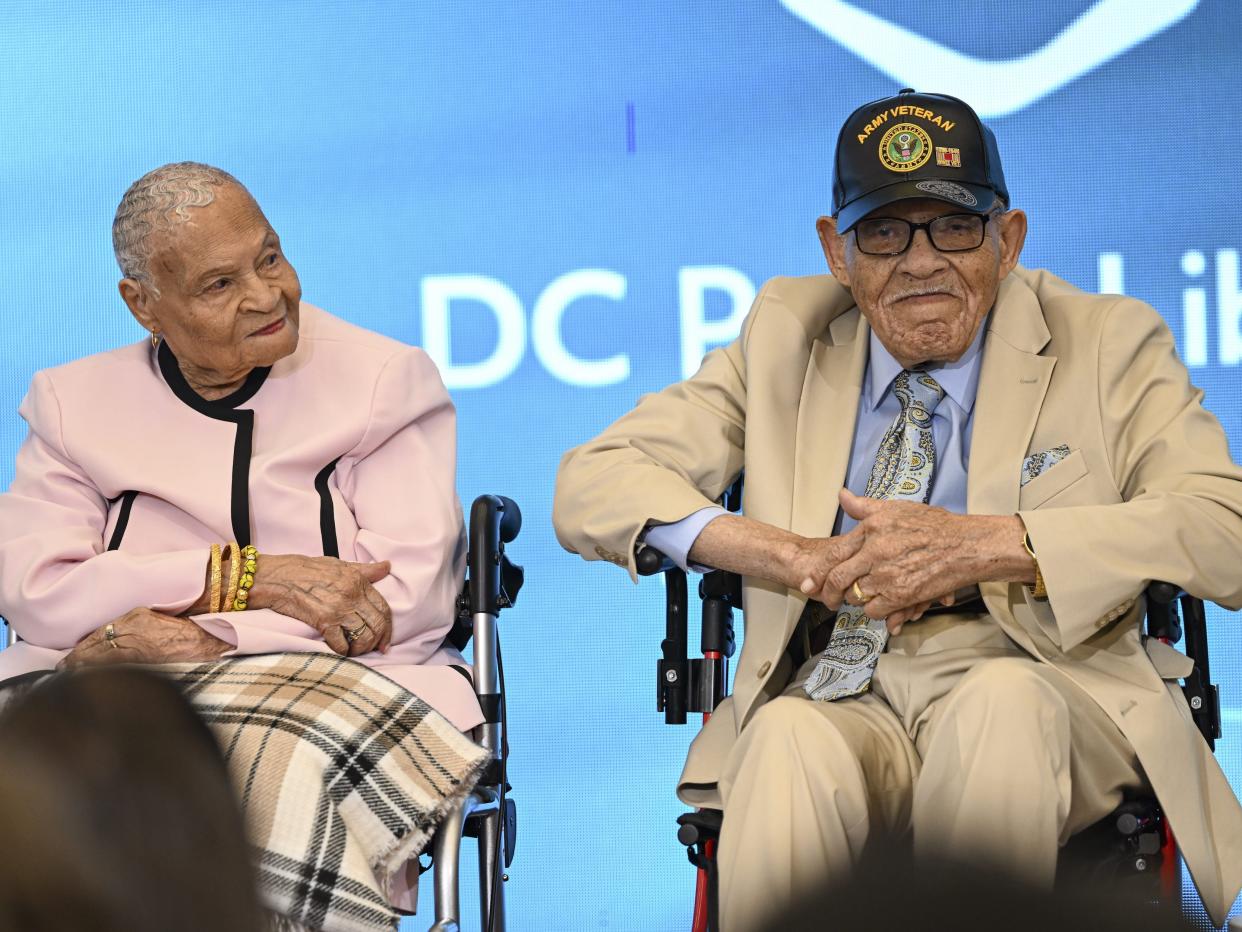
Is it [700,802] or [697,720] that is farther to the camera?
[697,720]

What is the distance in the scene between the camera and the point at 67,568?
2.79 m

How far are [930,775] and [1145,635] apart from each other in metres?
0.49

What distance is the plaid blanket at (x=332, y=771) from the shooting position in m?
2.22

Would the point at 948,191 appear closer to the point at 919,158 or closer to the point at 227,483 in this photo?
the point at 919,158

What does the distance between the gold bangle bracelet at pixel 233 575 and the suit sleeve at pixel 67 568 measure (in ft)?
0.13

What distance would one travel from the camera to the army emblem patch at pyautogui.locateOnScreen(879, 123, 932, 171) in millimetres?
2678

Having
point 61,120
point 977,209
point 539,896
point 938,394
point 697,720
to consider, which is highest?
point 61,120

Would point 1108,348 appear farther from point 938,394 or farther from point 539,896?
point 539,896

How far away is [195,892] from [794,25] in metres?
3.51

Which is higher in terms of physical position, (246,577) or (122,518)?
(122,518)

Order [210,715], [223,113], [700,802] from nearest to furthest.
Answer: [210,715] → [700,802] → [223,113]

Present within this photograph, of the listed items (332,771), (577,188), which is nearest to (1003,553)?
(332,771)

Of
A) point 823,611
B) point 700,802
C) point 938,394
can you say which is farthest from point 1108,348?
point 700,802

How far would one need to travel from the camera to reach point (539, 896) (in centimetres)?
395
